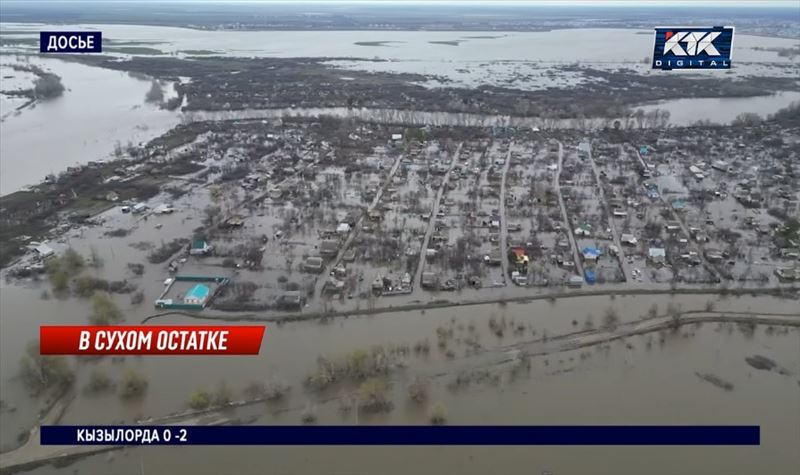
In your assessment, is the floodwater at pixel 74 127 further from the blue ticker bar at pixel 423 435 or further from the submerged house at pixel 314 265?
the blue ticker bar at pixel 423 435

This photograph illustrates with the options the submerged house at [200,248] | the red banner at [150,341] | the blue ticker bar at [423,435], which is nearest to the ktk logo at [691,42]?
the blue ticker bar at [423,435]

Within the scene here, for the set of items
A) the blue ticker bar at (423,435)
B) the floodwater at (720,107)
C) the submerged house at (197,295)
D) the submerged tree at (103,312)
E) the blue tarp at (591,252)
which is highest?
the floodwater at (720,107)

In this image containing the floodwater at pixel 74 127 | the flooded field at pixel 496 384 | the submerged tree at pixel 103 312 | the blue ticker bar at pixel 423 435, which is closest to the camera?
the flooded field at pixel 496 384

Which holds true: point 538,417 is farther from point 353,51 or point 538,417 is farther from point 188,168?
point 353,51

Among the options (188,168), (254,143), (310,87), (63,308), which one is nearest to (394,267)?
(63,308)

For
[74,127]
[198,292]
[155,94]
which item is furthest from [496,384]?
[155,94]

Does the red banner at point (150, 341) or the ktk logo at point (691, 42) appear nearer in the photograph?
the red banner at point (150, 341)

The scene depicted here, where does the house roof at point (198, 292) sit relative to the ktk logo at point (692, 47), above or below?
below

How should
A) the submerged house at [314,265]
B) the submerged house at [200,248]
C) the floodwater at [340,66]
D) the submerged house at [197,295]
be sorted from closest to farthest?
the submerged house at [197,295] → the submerged house at [314,265] → the submerged house at [200,248] → the floodwater at [340,66]
